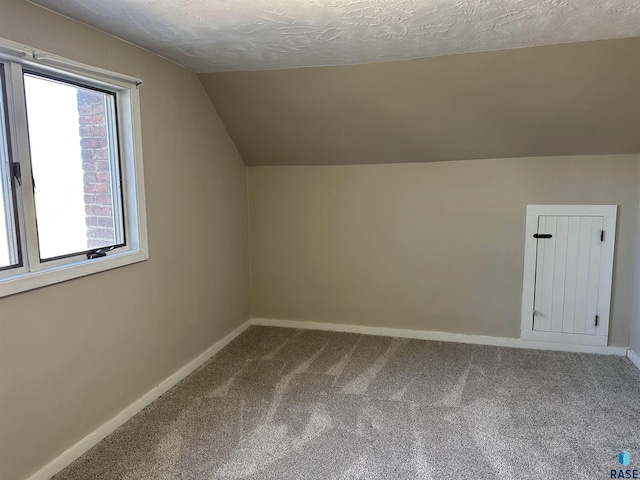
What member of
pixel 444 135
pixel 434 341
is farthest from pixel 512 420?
pixel 444 135

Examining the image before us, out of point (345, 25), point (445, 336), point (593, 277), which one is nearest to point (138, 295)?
point (345, 25)

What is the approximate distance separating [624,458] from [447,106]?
210 centimetres

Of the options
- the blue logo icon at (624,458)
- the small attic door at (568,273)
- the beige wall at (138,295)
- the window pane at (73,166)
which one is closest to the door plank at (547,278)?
the small attic door at (568,273)

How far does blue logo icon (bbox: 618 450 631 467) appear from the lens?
1.99 m

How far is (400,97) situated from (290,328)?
2106 mm

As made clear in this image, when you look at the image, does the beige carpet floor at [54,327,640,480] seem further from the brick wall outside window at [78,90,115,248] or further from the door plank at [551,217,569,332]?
the brick wall outside window at [78,90,115,248]

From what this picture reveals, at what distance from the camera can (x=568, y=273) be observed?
323cm

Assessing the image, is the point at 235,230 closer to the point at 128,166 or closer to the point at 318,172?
the point at 318,172

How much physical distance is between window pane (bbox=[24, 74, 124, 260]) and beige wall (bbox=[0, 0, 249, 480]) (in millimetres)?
175

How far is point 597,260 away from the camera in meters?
3.17

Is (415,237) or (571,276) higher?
(415,237)

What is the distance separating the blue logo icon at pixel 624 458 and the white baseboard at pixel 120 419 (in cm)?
240

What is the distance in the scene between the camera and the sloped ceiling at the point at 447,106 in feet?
8.07

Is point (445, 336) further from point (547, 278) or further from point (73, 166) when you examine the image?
point (73, 166)
